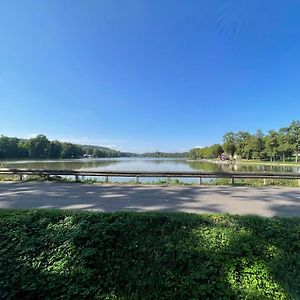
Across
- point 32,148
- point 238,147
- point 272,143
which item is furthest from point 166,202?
point 32,148

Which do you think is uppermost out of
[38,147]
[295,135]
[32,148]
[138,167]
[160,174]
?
[295,135]

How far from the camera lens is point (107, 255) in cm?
338

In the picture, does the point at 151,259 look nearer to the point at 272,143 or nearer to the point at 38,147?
the point at 272,143

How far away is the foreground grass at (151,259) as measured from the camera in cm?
315

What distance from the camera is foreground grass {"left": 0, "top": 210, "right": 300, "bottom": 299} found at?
315 centimetres

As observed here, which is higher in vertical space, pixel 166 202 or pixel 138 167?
pixel 138 167

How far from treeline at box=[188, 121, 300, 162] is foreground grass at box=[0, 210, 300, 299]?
246 ft

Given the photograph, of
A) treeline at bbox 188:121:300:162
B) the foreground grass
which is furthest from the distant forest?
the foreground grass

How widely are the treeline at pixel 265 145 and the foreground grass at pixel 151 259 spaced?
75.0m

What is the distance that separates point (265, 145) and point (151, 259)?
87.5 metres

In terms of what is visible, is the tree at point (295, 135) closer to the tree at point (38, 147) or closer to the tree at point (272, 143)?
the tree at point (272, 143)

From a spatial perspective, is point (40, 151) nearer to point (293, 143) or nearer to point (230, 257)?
point (293, 143)

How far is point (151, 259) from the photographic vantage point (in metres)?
3.34

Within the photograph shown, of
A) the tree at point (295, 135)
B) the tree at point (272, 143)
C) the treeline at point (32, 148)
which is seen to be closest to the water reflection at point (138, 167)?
the tree at point (295, 135)
